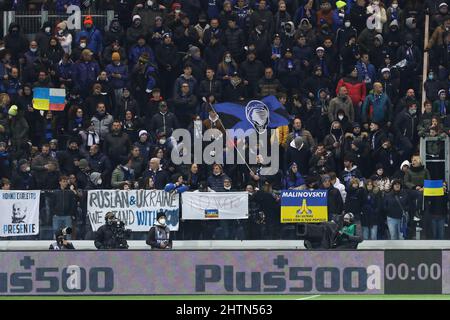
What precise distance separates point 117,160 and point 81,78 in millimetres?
2533

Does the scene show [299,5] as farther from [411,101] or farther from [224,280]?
[224,280]

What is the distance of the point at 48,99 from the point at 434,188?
8492 millimetres

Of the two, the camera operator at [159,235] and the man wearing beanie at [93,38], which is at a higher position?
the man wearing beanie at [93,38]

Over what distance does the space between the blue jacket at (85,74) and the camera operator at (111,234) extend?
5.17 meters

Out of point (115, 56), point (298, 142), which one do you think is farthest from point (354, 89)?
point (115, 56)

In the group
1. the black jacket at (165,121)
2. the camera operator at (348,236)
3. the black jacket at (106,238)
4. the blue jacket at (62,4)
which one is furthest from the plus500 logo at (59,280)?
the blue jacket at (62,4)

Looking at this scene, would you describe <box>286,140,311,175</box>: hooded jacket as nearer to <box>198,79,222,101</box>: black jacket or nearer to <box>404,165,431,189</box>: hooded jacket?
<box>404,165,431,189</box>: hooded jacket

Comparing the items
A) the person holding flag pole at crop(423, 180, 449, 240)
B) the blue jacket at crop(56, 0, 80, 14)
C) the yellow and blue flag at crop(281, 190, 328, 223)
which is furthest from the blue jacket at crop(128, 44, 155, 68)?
the person holding flag pole at crop(423, 180, 449, 240)

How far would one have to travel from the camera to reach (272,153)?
30047 mm

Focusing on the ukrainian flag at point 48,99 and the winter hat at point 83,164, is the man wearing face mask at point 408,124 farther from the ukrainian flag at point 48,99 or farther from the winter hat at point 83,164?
the ukrainian flag at point 48,99

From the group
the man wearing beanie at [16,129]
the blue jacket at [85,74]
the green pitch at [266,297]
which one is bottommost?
the green pitch at [266,297]

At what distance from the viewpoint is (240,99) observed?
3106 cm

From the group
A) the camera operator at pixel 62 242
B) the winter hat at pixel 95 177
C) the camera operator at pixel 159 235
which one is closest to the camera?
the camera operator at pixel 62 242

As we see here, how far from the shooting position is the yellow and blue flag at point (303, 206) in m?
28.8
